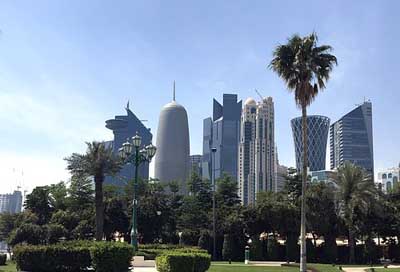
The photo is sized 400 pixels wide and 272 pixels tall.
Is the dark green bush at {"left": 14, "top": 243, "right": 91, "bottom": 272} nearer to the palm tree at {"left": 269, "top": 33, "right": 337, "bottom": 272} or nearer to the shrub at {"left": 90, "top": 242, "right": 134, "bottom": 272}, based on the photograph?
the shrub at {"left": 90, "top": 242, "right": 134, "bottom": 272}

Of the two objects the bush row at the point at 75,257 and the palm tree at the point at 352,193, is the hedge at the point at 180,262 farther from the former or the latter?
the palm tree at the point at 352,193

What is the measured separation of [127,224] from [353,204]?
26.6m

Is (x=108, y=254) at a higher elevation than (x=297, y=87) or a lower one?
lower

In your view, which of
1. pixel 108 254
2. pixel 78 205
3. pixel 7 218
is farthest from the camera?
pixel 7 218

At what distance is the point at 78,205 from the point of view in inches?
2879

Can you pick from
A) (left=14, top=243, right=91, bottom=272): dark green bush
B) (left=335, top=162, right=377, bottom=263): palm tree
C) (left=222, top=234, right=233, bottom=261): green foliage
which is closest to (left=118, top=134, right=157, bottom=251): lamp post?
(left=14, top=243, right=91, bottom=272): dark green bush

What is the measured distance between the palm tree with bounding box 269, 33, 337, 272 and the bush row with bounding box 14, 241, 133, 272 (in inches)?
454

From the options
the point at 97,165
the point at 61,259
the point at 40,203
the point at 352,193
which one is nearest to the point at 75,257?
the point at 61,259

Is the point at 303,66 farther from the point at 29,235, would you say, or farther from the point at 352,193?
the point at 29,235

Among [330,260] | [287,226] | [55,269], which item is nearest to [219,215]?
[287,226]

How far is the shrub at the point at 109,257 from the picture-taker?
26922 mm

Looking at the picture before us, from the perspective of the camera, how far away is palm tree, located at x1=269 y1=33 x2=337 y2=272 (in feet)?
108

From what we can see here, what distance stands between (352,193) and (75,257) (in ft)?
121

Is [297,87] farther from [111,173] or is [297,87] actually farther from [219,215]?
[219,215]
